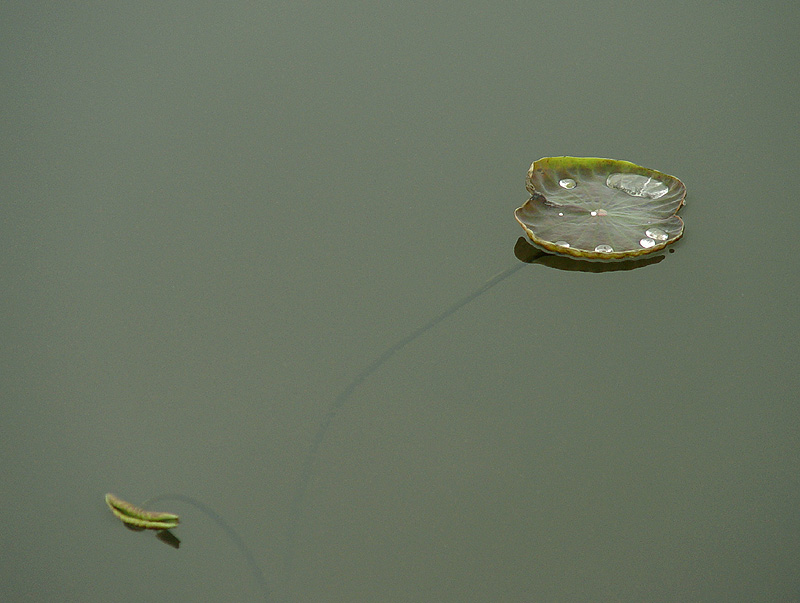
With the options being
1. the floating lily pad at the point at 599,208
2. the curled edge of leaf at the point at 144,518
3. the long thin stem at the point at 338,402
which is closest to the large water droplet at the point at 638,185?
the floating lily pad at the point at 599,208

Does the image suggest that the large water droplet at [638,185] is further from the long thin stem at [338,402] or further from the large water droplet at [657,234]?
the long thin stem at [338,402]

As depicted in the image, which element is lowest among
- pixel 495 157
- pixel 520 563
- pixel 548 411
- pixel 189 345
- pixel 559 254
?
Result: pixel 520 563

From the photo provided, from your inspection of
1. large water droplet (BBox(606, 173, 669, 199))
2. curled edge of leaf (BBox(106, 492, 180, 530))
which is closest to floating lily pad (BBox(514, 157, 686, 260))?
large water droplet (BBox(606, 173, 669, 199))

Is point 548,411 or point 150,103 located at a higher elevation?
point 150,103

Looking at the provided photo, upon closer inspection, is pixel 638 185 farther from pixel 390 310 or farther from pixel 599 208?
pixel 390 310

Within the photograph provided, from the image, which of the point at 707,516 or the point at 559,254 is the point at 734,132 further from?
the point at 707,516

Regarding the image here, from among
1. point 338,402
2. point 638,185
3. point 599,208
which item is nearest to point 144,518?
point 338,402

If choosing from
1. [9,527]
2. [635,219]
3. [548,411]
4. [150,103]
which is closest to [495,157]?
[635,219]
